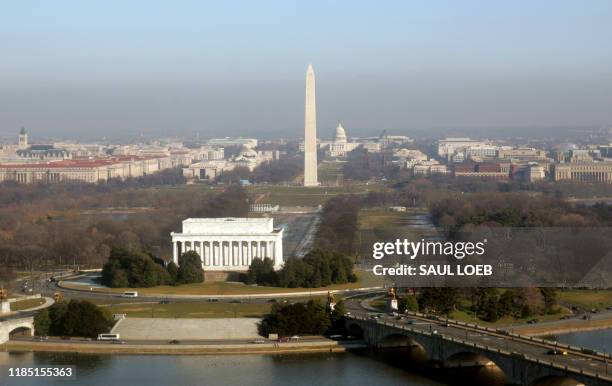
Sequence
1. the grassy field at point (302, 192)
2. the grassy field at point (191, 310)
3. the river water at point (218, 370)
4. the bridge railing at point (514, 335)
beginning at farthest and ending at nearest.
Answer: the grassy field at point (302, 192) < the grassy field at point (191, 310) < the river water at point (218, 370) < the bridge railing at point (514, 335)

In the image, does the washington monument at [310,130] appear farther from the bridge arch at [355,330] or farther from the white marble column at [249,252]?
the bridge arch at [355,330]

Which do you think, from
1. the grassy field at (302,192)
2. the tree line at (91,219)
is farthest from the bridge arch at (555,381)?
the grassy field at (302,192)

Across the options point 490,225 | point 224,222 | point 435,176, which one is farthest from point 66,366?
point 435,176

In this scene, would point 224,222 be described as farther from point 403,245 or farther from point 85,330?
point 85,330

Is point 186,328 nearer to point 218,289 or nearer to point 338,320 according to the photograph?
point 338,320

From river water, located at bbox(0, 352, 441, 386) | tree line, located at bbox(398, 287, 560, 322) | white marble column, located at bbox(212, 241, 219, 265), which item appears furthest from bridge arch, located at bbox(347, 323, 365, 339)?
white marble column, located at bbox(212, 241, 219, 265)

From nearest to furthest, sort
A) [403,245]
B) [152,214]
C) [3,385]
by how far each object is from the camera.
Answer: [3,385] < [403,245] < [152,214]
